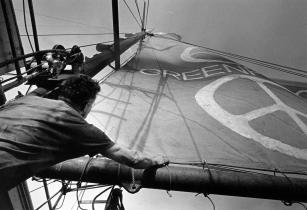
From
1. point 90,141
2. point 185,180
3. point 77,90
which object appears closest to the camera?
point 90,141

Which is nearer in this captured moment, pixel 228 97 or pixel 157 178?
pixel 157 178

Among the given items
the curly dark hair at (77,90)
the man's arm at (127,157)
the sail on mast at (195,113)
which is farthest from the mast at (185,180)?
the curly dark hair at (77,90)

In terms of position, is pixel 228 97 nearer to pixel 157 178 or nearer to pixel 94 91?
pixel 157 178

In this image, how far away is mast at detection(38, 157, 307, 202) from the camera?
11.5 feet

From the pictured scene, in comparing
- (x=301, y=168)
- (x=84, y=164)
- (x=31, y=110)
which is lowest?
(x=301, y=168)

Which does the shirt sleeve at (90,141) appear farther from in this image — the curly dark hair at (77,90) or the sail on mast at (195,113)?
the sail on mast at (195,113)

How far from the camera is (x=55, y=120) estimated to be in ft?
6.95

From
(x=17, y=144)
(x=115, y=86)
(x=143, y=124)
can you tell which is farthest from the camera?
(x=115, y=86)

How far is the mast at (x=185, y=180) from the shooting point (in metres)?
3.51

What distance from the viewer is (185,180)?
11.6ft

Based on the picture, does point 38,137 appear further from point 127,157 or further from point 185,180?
point 185,180

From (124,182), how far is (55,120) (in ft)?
5.60

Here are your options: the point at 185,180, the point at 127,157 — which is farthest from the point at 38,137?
the point at 185,180

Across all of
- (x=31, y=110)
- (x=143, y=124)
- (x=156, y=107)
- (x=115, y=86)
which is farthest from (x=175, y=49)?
(x=31, y=110)
